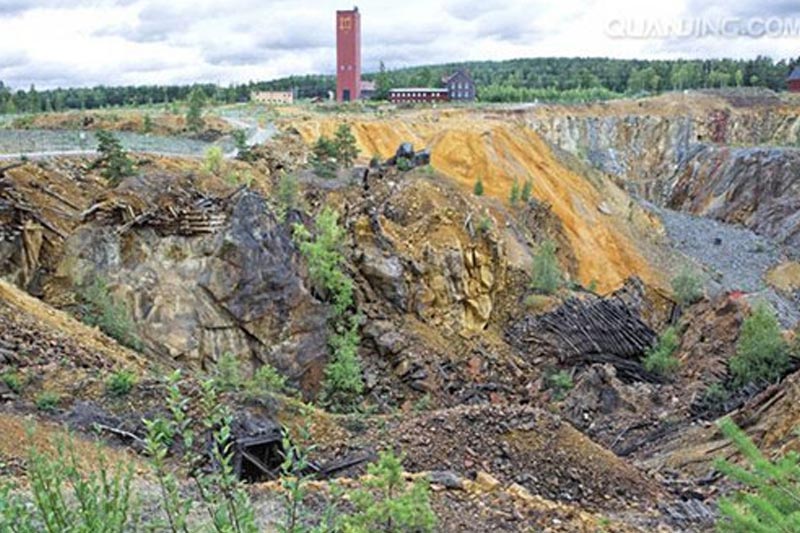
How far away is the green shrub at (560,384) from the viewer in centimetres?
2022

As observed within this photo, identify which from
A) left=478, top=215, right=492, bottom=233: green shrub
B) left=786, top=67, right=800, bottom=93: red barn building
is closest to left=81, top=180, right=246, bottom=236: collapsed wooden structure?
left=478, top=215, right=492, bottom=233: green shrub

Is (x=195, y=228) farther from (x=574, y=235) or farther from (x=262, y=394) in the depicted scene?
(x=574, y=235)

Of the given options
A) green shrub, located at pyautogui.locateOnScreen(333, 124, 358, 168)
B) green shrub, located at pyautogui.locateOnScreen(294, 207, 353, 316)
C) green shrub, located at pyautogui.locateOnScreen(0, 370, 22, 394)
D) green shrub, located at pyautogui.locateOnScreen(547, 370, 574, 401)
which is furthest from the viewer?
green shrub, located at pyautogui.locateOnScreen(333, 124, 358, 168)

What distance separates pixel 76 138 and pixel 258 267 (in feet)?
26.1

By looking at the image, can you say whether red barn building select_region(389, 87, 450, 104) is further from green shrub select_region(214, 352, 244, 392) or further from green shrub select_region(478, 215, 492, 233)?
green shrub select_region(214, 352, 244, 392)

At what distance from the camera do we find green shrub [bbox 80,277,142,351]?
1594 centimetres

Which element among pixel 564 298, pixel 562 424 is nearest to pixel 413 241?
pixel 564 298

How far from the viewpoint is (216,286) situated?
18.1m

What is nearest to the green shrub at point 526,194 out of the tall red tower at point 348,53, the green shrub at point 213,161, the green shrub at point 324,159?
the green shrub at point 324,159

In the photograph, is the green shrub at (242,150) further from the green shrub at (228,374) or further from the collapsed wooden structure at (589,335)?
the collapsed wooden structure at (589,335)

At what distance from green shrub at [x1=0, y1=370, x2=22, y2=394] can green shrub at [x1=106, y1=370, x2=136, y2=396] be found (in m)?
1.17

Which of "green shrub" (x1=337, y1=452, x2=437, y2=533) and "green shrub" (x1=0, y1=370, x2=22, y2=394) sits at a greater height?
"green shrub" (x1=337, y1=452, x2=437, y2=533)

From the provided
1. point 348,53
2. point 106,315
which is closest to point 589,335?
point 106,315

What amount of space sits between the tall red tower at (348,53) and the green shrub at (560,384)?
4382cm
